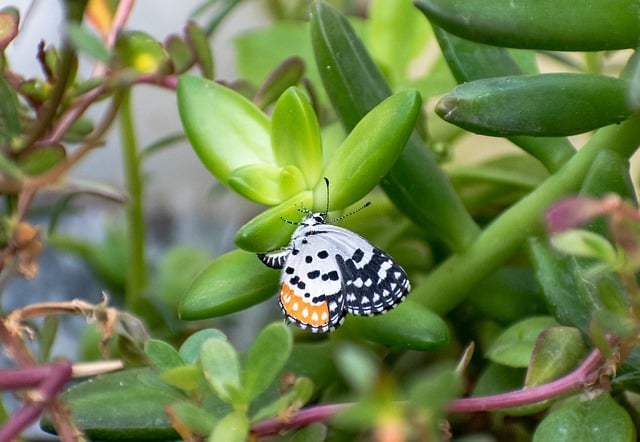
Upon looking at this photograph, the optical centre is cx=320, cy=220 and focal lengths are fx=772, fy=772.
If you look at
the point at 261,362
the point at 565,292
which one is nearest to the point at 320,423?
the point at 261,362

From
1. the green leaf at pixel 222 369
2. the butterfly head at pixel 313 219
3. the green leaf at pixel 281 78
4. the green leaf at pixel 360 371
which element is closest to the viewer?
the green leaf at pixel 360 371

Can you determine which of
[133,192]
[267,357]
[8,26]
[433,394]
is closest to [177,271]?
[133,192]

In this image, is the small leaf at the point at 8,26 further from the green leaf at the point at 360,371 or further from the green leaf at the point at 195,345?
the green leaf at the point at 360,371

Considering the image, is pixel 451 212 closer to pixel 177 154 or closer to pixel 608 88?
pixel 608 88

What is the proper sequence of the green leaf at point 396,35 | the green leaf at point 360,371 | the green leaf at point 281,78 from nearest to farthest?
the green leaf at point 360,371, the green leaf at point 281,78, the green leaf at point 396,35

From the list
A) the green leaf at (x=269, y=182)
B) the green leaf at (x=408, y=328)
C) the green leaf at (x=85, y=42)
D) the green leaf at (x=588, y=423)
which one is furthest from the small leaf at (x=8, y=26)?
the green leaf at (x=588, y=423)

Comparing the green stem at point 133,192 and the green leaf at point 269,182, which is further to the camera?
the green stem at point 133,192

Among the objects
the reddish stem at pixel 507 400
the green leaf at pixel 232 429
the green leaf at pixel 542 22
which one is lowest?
the reddish stem at pixel 507 400
